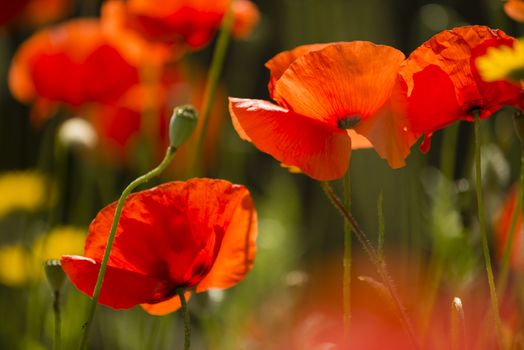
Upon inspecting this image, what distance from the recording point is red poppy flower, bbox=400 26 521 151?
24.5 inches

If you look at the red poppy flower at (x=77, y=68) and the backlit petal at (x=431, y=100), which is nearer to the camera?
the backlit petal at (x=431, y=100)

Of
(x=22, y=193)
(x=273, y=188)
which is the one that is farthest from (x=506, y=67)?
(x=273, y=188)

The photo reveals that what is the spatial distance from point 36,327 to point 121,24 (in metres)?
0.37

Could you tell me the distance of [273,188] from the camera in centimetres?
170

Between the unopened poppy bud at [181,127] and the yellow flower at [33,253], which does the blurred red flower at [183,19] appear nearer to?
the yellow flower at [33,253]

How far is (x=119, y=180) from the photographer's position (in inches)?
95.3

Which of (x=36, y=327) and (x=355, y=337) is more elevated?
(x=355, y=337)

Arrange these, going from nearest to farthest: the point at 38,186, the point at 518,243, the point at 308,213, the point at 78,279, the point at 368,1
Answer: the point at 78,279 < the point at 518,243 < the point at 38,186 < the point at 368,1 < the point at 308,213

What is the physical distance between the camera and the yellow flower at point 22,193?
1.44 meters

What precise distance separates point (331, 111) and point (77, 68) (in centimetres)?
79

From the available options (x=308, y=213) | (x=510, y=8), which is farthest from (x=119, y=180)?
(x=510, y=8)

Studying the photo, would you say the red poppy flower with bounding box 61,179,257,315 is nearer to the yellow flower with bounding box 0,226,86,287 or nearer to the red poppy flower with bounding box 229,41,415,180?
the red poppy flower with bounding box 229,41,415,180

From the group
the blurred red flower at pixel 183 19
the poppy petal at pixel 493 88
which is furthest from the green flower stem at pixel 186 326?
the blurred red flower at pixel 183 19

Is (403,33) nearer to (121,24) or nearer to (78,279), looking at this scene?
(121,24)
